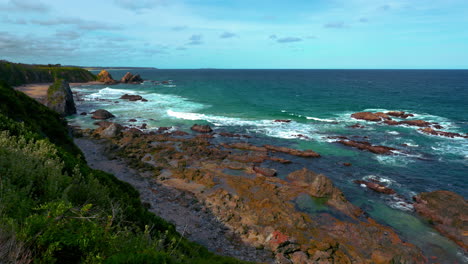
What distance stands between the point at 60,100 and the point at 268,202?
5296 cm

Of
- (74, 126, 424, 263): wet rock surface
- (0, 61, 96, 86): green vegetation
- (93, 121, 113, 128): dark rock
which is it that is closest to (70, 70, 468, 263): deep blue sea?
(93, 121, 113, 128): dark rock

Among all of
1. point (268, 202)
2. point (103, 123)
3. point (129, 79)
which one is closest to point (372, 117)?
point (268, 202)

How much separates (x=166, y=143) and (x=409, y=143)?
1530 inches

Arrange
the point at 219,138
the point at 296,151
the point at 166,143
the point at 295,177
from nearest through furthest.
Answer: the point at 295,177, the point at 296,151, the point at 166,143, the point at 219,138

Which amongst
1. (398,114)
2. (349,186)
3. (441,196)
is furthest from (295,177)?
(398,114)

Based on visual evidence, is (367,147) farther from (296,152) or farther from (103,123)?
(103,123)

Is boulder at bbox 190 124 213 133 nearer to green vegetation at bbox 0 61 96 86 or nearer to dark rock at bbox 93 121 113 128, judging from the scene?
dark rock at bbox 93 121 113 128

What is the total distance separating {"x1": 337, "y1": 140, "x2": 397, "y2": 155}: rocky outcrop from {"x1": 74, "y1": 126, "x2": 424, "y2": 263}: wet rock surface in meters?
8.10

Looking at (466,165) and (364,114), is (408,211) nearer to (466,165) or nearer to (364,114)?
(466,165)

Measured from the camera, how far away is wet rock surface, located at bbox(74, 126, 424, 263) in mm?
18438

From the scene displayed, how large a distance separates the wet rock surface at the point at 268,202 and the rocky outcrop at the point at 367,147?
810cm

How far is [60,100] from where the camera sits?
55344mm

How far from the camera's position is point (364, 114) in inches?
2281

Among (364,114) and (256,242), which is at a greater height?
(364,114)
